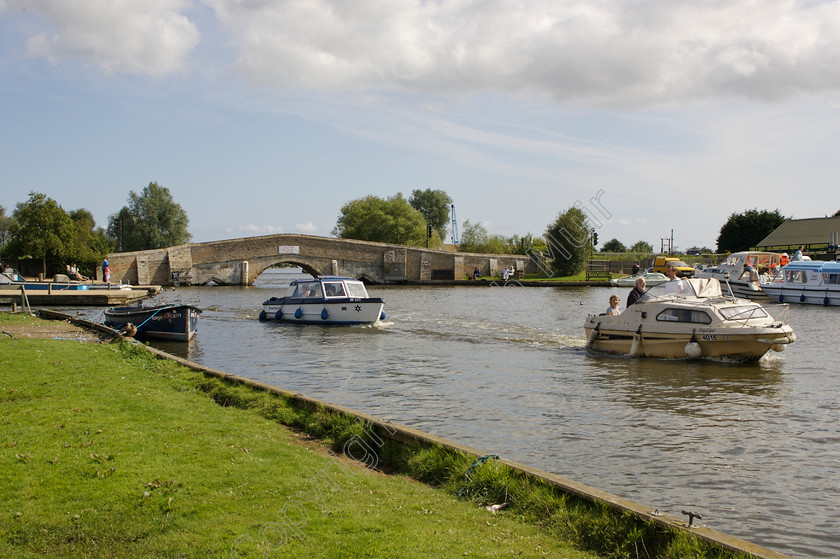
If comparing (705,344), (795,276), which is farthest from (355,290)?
(795,276)

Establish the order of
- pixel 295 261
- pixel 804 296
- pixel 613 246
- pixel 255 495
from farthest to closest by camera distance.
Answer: pixel 613 246, pixel 295 261, pixel 804 296, pixel 255 495

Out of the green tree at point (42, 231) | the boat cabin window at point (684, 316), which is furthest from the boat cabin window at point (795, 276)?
the green tree at point (42, 231)

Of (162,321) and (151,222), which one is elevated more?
(151,222)

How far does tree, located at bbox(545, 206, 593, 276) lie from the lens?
6069 cm

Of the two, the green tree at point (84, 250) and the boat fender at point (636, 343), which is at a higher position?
the green tree at point (84, 250)

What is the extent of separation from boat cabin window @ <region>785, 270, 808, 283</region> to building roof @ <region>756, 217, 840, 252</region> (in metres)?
39.7

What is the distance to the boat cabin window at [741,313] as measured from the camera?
1822 centimetres

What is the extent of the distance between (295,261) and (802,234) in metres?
59.4

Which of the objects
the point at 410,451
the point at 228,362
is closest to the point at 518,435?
the point at 410,451

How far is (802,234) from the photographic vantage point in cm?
7862

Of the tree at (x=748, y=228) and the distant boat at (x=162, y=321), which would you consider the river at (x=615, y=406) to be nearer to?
the distant boat at (x=162, y=321)

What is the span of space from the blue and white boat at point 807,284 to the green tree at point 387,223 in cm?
5198

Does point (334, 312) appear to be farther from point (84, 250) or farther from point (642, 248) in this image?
point (642, 248)

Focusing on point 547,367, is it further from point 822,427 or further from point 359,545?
point 359,545
